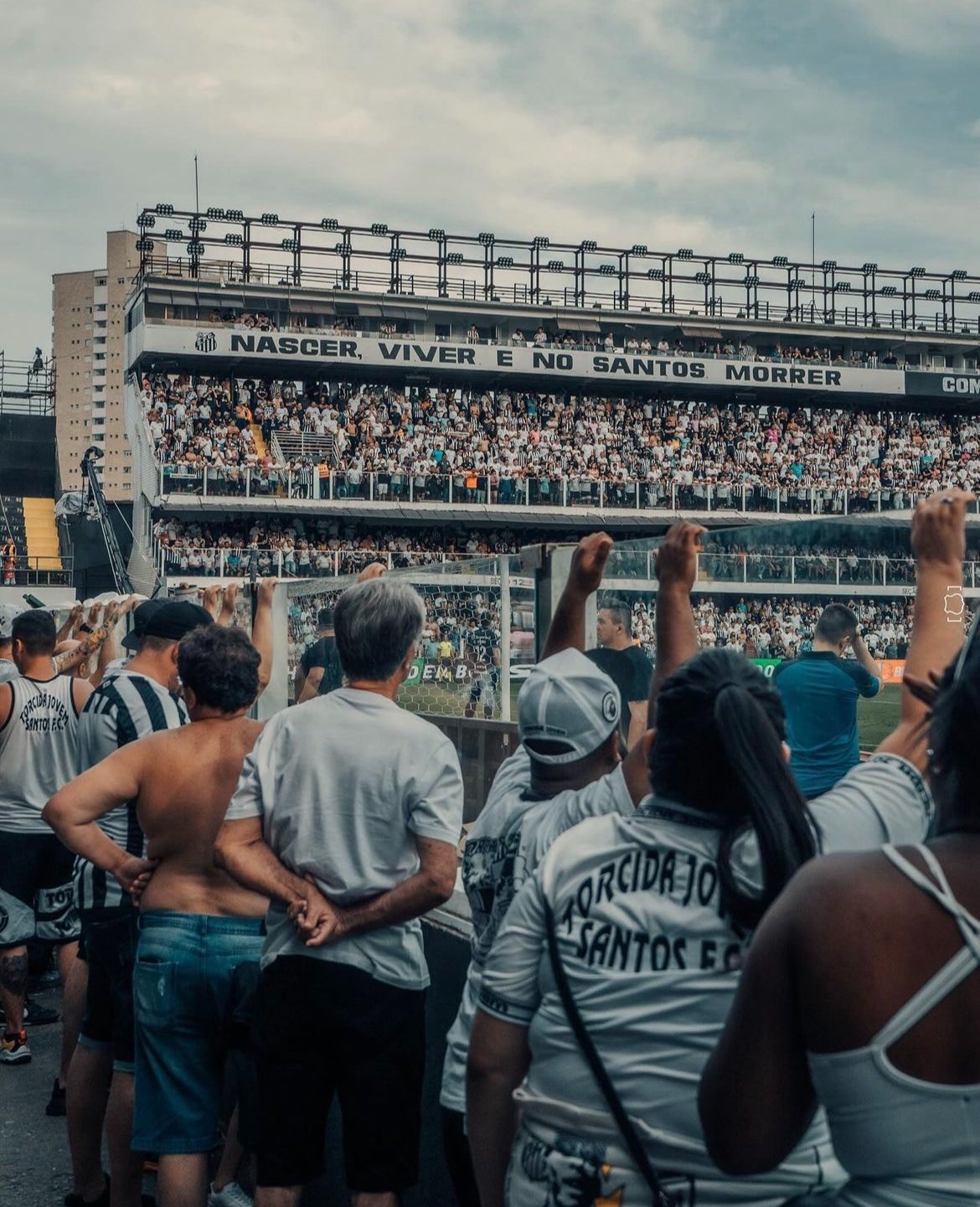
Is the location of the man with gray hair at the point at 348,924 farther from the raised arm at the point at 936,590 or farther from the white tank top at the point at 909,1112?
the white tank top at the point at 909,1112

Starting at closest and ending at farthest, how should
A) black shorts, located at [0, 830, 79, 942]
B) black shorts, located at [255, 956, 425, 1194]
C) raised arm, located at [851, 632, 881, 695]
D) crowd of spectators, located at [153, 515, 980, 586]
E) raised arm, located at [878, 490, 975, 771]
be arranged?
1. raised arm, located at [878, 490, 975, 771]
2. raised arm, located at [851, 632, 881, 695]
3. black shorts, located at [255, 956, 425, 1194]
4. black shorts, located at [0, 830, 79, 942]
5. crowd of spectators, located at [153, 515, 980, 586]

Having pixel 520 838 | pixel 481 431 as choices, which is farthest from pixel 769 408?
pixel 520 838

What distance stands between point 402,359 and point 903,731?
4111 centimetres

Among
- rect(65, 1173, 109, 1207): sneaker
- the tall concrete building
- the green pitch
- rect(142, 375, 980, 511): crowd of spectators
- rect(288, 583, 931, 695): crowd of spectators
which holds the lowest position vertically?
rect(65, 1173, 109, 1207): sneaker

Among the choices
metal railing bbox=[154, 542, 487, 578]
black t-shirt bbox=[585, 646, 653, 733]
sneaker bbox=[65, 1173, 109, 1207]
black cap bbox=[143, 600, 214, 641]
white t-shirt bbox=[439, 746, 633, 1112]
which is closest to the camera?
white t-shirt bbox=[439, 746, 633, 1112]

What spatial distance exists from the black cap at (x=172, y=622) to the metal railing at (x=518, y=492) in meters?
31.8

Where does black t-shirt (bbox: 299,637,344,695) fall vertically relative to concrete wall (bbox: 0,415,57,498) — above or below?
below

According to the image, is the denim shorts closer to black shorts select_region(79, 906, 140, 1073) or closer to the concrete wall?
black shorts select_region(79, 906, 140, 1073)

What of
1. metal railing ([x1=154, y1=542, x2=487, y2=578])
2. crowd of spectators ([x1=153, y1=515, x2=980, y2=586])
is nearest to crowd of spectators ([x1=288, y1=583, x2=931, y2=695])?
crowd of spectators ([x1=153, y1=515, x2=980, y2=586])

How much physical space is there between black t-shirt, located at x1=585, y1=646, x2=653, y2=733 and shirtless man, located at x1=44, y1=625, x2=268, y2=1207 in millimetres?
1013

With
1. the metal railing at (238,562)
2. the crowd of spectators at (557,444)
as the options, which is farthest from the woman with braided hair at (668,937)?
the crowd of spectators at (557,444)

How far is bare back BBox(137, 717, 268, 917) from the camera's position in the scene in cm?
359

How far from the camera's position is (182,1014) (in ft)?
11.6

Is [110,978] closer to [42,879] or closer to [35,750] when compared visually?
[42,879]
